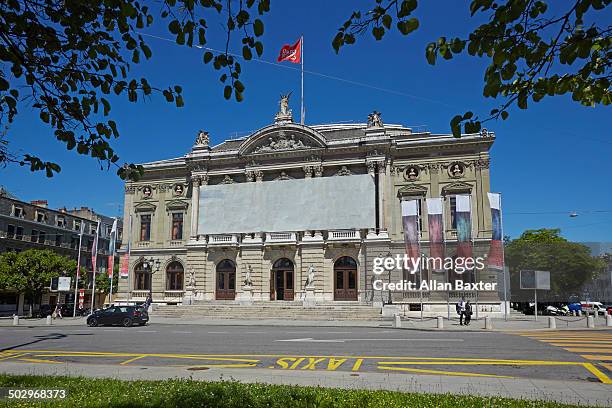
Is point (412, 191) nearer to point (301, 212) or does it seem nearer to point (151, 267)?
point (301, 212)

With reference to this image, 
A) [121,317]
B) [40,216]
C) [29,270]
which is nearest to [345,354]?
[121,317]

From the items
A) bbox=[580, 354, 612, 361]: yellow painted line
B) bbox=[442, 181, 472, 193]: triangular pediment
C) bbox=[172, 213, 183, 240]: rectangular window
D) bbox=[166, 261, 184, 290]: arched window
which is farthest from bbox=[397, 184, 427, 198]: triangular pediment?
bbox=[580, 354, 612, 361]: yellow painted line

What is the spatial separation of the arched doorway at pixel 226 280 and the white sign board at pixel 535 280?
83.1 ft

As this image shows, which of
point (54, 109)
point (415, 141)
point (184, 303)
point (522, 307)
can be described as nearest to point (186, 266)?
point (184, 303)

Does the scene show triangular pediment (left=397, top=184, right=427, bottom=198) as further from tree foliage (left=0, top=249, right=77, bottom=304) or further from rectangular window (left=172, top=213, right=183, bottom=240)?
tree foliage (left=0, top=249, right=77, bottom=304)

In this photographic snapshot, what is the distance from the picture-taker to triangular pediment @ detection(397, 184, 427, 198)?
145ft

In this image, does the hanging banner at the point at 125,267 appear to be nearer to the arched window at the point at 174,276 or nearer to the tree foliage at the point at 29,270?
the arched window at the point at 174,276

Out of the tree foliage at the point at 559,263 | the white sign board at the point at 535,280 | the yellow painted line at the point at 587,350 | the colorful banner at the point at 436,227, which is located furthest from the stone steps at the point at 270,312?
the yellow painted line at the point at 587,350

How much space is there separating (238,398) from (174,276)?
43855 millimetres

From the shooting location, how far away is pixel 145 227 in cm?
5306

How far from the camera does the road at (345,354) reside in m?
13.4

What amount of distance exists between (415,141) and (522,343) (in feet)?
90.7

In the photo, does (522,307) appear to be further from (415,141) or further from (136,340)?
(136,340)

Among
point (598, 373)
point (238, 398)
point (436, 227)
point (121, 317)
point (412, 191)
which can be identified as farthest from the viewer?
point (412, 191)
